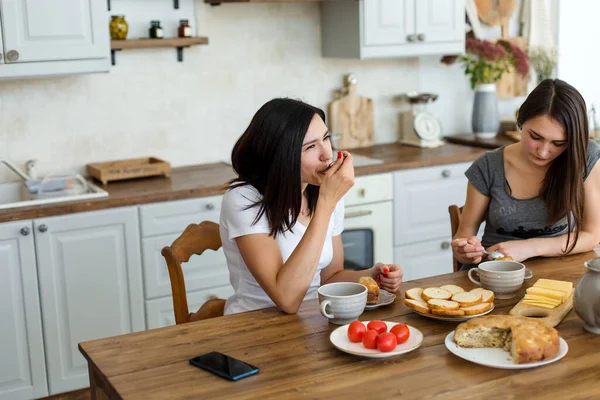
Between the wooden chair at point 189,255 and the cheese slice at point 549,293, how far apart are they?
0.87 m

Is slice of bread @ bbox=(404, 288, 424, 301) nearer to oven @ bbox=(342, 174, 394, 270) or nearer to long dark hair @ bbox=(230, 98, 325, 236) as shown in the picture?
long dark hair @ bbox=(230, 98, 325, 236)

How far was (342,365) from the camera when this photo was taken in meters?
1.70

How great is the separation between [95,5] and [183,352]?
195 cm

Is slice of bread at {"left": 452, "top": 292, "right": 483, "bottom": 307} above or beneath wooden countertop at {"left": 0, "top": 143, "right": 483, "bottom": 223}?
beneath

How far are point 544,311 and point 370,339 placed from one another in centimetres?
46

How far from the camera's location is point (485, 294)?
198cm

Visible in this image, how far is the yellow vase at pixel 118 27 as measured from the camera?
3607 millimetres

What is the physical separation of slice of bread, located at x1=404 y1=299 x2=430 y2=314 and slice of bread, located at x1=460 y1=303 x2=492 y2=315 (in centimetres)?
8

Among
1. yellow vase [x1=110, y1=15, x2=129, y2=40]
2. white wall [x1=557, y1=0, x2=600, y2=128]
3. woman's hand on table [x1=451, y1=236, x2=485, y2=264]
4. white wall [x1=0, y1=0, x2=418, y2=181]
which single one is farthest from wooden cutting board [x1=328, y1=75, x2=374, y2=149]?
woman's hand on table [x1=451, y1=236, x2=485, y2=264]

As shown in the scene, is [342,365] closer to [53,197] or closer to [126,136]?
[53,197]

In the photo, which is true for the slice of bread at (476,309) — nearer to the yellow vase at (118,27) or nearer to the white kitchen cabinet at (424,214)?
the white kitchen cabinet at (424,214)

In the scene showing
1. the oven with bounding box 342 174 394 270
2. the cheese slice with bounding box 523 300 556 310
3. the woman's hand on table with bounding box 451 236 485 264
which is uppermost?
the woman's hand on table with bounding box 451 236 485 264

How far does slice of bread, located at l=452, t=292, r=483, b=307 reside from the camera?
1918 millimetres

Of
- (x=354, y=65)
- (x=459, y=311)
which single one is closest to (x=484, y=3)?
(x=354, y=65)
